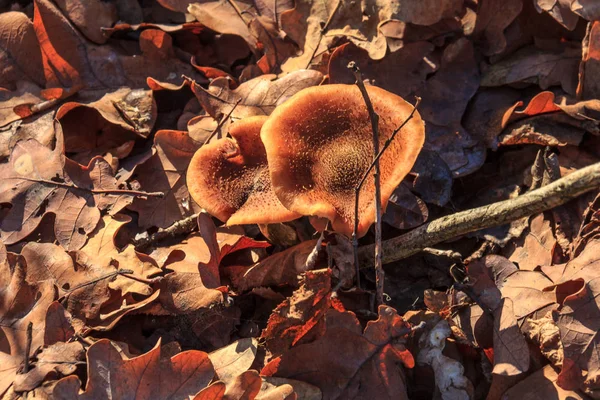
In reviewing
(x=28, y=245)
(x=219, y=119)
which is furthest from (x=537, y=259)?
(x=28, y=245)

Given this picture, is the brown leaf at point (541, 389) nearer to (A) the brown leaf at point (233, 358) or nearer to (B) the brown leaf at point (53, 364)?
(A) the brown leaf at point (233, 358)

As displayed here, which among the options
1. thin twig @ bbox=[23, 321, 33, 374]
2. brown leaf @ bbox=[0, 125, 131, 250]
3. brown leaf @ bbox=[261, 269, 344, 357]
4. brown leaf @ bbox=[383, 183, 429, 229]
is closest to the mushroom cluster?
brown leaf @ bbox=[261, 269, 344, 357]

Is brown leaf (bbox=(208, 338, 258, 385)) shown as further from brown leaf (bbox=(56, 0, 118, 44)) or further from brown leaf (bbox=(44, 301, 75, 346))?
brown leaf (bbox=(56, 0, 118, 44))

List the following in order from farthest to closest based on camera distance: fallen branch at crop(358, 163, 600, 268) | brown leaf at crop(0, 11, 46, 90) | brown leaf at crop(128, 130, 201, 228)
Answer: brown leaf at crop(0, 11, 46, 90)
brown leaf at crop(128, 130, 201, 228)
fallen branch at crop(358, 163, 600, 268)

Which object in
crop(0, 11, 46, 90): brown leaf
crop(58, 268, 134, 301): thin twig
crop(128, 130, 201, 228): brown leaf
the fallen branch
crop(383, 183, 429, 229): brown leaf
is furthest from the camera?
crop(0, 11, 46, 90): brown leaf

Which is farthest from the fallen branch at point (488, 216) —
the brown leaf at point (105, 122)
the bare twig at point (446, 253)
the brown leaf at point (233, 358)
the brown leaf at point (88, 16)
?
the brown leaf at point (88, 16)

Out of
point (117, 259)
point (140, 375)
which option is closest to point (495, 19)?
point (117, 259)
